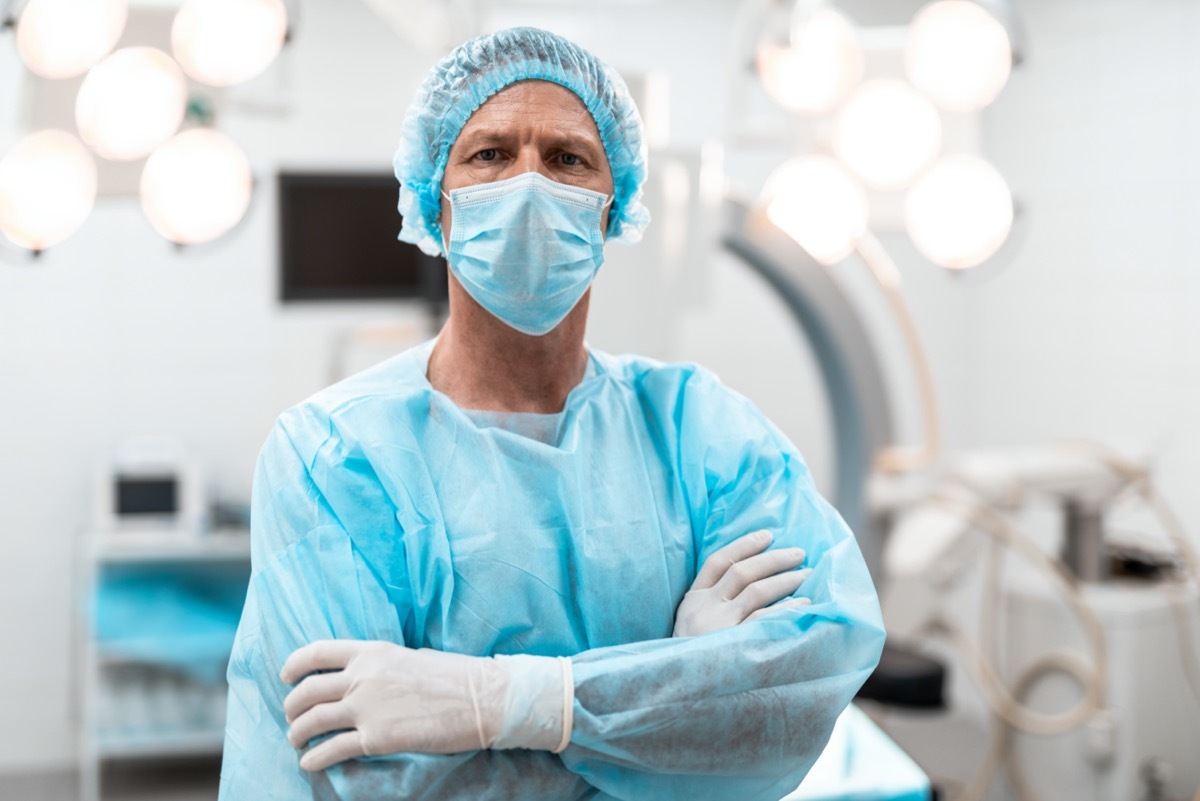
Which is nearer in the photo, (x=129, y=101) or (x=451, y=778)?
(x=451, y=778)

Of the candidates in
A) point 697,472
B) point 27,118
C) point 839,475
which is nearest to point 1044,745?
point 839,475

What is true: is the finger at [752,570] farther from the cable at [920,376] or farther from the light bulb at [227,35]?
the cable at [920,376]

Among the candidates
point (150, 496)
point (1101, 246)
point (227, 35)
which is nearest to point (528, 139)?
point (227, 35)

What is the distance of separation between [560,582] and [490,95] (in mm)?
475

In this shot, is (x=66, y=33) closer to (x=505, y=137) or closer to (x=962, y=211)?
(x=505, y=137)

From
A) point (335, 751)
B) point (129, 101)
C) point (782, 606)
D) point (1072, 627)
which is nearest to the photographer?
point (335, 751)

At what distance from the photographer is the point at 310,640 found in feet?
3.25

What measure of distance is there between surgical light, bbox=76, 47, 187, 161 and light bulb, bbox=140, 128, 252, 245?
0.18 ft

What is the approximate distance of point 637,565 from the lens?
111 centimetres

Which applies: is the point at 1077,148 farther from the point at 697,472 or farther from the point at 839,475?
the point at 697,472

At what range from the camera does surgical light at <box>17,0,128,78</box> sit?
153cm

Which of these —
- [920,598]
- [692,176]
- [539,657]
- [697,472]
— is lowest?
[920,598]

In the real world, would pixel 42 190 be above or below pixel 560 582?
above

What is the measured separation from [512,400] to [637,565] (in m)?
0.21
